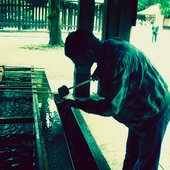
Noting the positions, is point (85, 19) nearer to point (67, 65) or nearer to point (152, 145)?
point (152, 145)

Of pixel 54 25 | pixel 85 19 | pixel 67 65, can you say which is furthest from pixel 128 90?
pixel 54 25

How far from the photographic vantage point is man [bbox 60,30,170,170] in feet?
6.90

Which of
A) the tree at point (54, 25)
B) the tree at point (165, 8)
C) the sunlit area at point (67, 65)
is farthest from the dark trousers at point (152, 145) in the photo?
the tree at point (165, 8)

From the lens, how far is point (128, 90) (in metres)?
2.33

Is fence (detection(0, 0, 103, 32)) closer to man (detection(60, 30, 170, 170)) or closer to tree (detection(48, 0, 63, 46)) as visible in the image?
tree (detection(48, 0, 63, 46))

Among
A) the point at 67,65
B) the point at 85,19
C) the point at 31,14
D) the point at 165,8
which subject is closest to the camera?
the point at 85,19

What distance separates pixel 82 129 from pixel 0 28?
1979 cm

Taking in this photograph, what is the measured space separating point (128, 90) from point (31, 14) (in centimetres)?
2141

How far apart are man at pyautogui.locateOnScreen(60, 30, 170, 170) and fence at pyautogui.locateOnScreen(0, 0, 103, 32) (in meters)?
20.6

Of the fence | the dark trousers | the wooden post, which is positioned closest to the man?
the dark trousers

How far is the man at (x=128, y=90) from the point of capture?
6.90 ft

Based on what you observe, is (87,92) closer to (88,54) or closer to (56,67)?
(88,54)

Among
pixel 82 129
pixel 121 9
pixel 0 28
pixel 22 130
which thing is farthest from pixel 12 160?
pixel 0 28

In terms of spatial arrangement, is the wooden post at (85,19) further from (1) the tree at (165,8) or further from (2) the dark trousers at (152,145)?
(1) the tree at (165,8)
